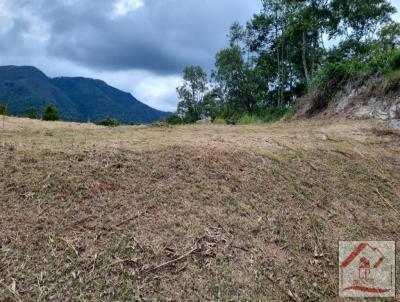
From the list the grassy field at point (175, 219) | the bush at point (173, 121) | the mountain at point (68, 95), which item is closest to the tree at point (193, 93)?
the bush at point (173, 121)

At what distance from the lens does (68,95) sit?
11281 centimetres

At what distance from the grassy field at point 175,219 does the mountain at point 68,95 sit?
70.2m

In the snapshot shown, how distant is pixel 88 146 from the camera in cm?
329

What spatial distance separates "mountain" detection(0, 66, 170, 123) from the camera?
82938 mm

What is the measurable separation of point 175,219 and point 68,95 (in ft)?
394

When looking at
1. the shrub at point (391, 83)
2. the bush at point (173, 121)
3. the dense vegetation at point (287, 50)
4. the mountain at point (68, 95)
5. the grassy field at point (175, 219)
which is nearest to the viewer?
the grassy field at point (175, 219)

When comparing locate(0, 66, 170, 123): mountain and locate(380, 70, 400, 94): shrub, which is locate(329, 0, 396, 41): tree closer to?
locate(380, 70, 400, 94): shrub

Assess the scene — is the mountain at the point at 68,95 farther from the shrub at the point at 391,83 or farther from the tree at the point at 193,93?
the shrub at the point at 391,83

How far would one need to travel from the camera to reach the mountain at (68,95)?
82.9 m

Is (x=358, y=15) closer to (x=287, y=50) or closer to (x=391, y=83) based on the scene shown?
(x=287, y=50)

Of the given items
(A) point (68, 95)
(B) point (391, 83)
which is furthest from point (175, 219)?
(A) point (68, 95)

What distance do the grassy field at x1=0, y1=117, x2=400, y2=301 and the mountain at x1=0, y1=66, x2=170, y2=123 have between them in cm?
7024

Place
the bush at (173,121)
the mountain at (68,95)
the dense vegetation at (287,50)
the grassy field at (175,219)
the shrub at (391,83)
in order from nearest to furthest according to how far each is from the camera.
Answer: the grassy field at (175,219) → the shrub at (391,83) → the bush at (173,121) → the dense vegetation at (287,50) → the mountain at (68,95)

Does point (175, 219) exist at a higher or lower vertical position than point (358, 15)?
lower
